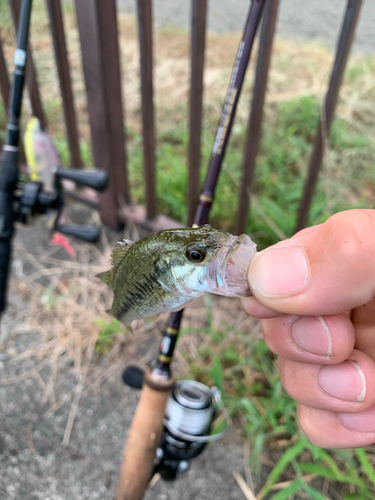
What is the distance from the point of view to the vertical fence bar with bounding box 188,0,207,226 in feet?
6.13

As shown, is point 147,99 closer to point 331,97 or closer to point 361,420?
point 331,97

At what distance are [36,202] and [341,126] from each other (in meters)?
2.92

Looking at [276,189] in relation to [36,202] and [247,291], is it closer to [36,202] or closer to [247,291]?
[36,202]

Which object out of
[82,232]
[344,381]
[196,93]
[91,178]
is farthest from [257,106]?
[344,381]

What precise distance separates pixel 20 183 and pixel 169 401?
1.20 meters

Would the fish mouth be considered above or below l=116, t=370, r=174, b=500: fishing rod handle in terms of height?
above

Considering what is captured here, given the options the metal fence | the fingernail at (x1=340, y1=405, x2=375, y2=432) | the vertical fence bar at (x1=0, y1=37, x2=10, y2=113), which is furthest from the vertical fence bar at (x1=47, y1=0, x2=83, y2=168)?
the fingernail at (x1=340, y1=405, x2=375, y2=432)

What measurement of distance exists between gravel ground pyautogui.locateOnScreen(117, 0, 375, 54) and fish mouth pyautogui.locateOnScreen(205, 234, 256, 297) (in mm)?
3822

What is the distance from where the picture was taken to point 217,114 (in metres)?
3.88

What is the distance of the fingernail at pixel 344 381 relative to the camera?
99 centimetres

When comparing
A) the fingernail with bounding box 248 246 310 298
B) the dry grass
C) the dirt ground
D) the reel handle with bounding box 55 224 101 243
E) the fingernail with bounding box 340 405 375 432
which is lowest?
the dirt ground

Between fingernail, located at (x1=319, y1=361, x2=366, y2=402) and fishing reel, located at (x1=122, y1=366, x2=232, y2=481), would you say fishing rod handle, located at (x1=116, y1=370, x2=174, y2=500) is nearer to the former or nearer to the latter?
fishing reel, located at (x1=122, y1=366, x2=232, y2=481)

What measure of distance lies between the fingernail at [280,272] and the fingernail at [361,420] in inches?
20.1

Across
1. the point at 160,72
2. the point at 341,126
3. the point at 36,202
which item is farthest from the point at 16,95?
the point at 160,72
